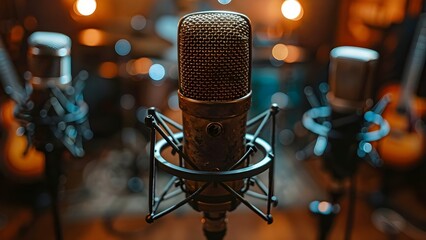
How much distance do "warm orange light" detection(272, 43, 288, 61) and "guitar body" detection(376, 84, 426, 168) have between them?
73cm

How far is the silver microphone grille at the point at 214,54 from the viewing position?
3.07ft

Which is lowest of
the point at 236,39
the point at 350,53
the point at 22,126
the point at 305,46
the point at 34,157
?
the point at 34,157

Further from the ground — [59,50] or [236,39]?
[236,39]

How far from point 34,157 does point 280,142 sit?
1.81m

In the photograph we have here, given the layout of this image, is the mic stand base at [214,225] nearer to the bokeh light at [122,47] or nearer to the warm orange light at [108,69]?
the bokeh light at [122,47]

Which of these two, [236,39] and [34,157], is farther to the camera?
[34,157]

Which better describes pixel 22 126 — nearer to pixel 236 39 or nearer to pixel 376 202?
pixel 236 39

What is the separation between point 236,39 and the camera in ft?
3.10

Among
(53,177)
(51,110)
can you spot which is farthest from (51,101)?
(53,177)

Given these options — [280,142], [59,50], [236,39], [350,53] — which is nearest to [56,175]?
[59,50]

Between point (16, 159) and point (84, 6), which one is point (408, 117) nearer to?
point (84, 6)

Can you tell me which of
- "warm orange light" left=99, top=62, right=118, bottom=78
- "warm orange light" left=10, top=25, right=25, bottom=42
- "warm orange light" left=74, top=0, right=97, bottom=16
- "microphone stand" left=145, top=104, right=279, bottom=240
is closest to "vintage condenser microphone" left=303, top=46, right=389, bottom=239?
"microphone stand" left=145, top=104, right=279, bottom=240

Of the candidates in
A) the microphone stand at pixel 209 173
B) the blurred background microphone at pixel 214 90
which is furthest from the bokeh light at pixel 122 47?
the blurred background microphone at pixel 214 90

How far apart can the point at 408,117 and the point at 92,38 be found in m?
2.03
